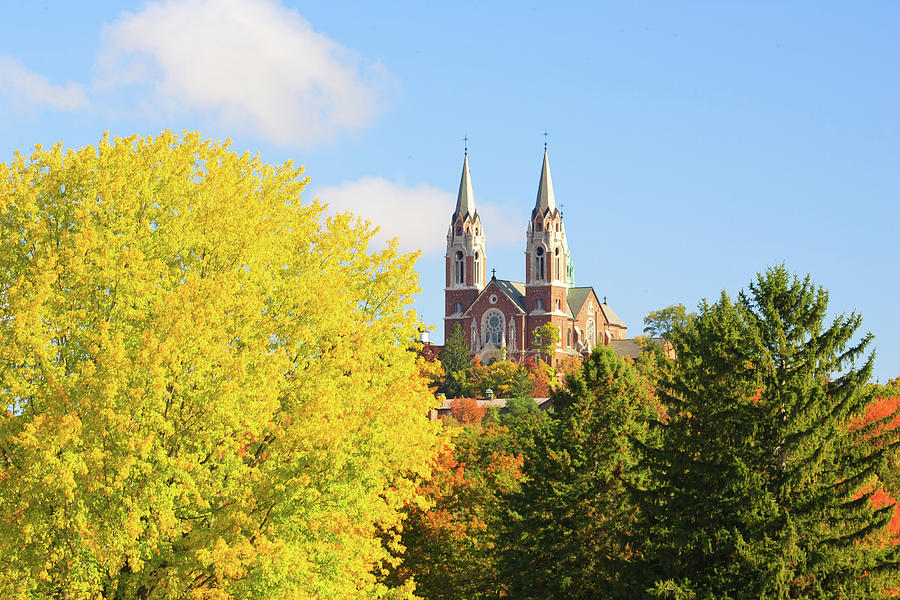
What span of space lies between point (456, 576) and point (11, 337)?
22.9 meters

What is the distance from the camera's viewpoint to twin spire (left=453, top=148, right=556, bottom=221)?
17138 centimetres

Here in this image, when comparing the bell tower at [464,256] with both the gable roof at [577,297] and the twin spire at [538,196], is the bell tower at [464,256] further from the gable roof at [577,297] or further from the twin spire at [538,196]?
the gable roof at [577,297]

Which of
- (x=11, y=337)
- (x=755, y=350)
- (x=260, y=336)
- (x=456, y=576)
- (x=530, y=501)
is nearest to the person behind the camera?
(x=11, y=337)

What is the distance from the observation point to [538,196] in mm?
172750

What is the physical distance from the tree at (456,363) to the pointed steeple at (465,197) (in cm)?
2104

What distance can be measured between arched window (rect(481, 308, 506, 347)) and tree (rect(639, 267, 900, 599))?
5474 inches

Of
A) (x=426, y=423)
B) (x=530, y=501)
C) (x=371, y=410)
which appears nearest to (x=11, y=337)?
(x=371, y=410)

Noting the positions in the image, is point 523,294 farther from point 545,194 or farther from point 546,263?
point 545,194

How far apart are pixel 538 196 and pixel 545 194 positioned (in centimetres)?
116

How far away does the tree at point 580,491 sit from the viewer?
95.4 feet

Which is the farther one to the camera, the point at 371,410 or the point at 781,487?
the point at 781,487

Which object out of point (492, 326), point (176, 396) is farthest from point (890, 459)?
point (492, 326)

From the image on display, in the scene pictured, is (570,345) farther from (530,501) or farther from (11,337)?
(11,337)

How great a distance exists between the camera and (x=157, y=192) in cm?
1991
